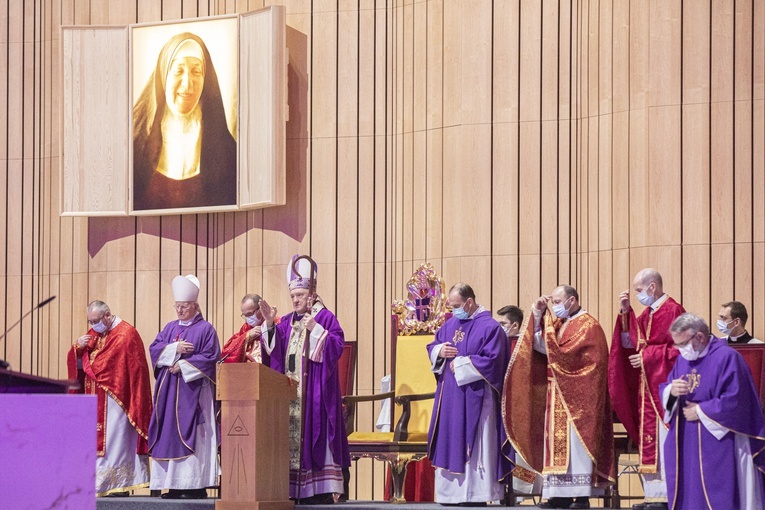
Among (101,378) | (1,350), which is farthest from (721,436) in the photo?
(1,350)

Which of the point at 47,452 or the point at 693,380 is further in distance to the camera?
the point at 693,380

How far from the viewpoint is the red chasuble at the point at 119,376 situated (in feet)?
33.2

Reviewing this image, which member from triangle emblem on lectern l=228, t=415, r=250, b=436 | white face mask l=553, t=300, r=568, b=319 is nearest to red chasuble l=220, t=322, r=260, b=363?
triangle emblem on lectern l=228, t=415, r=250, b=436

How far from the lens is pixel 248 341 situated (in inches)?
393

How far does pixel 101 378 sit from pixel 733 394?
16.5 ft

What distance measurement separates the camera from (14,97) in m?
12.7

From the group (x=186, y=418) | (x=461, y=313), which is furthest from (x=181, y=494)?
(x=461, y=313)

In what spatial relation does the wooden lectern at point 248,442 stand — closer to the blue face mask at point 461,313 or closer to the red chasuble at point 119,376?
the blue face mask at point 461,313

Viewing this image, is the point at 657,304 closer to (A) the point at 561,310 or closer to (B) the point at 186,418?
(A) the point at 561,310

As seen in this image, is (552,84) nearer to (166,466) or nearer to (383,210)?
(383,210)

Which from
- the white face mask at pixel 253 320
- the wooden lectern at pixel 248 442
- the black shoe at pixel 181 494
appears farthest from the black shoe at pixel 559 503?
the white face mask at pixel 253 320

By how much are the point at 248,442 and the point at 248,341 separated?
6.12 ft

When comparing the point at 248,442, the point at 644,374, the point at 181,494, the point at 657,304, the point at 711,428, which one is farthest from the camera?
the point at 181,494

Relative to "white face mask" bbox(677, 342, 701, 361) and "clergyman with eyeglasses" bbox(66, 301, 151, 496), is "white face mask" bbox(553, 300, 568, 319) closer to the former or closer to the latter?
"white face mask" bbox(677, 342, 701, 361)
